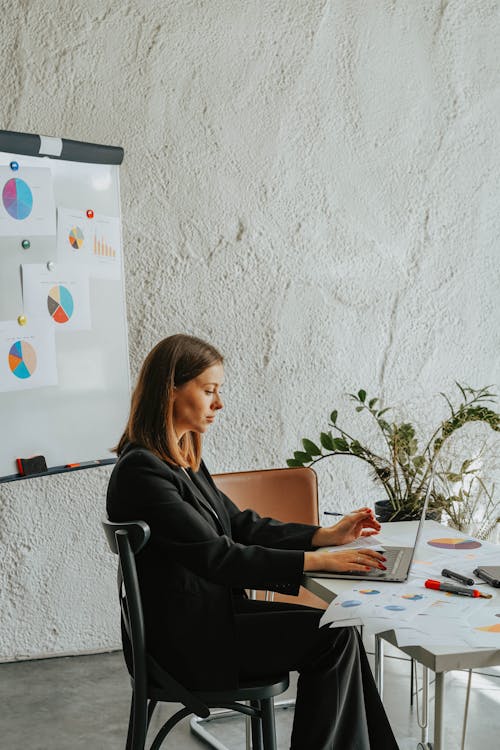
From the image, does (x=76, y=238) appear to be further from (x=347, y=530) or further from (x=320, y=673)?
(x=320, y=673)

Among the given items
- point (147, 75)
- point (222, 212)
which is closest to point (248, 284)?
point (222, 212)

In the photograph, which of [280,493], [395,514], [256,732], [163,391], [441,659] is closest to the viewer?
[441,659]

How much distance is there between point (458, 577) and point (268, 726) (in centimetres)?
57

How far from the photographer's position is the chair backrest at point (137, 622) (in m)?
1.80

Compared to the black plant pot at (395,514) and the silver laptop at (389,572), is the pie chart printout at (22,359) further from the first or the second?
the silver laptop at (389,572)

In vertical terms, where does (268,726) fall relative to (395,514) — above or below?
below

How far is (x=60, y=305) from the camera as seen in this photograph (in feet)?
9.82

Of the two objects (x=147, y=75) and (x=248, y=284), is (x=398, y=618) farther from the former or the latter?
(x=147, y=75)

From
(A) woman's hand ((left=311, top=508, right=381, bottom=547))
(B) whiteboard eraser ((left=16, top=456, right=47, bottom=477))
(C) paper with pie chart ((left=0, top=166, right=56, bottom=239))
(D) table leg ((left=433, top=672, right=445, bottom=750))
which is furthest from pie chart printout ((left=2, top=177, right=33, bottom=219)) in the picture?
(D) table leg ((left=433, top=672, right=445, bottom=750))

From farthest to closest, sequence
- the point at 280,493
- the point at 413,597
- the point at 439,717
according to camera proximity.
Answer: the point at 280,493, the point at 413,597, the point at 439,717

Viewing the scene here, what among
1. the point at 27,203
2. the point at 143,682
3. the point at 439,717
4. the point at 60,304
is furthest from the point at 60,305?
the point at 439,717

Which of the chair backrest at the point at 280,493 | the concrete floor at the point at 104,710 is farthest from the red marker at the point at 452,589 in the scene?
the concrete floor at the point at 104,710

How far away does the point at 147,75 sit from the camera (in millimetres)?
3393

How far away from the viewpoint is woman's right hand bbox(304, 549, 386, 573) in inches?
71.1
